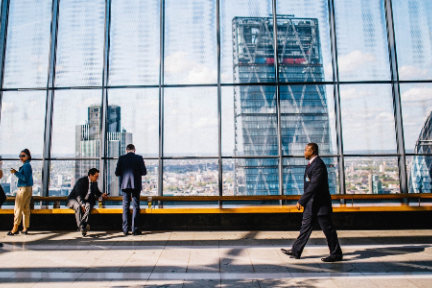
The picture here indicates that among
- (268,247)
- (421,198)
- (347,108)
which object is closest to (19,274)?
(268,247)

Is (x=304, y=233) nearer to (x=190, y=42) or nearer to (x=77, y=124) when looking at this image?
(x=190, y=42)

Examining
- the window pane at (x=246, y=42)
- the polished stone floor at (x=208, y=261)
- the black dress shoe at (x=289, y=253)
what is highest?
the window pane at (x=246, y=42)

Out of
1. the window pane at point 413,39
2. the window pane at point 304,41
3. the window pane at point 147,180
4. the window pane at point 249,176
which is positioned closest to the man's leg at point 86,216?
the window pane at point 147,180

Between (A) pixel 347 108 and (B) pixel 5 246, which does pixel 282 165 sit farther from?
(B) pixel 5 246

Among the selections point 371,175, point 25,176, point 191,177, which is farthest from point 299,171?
point 25,176

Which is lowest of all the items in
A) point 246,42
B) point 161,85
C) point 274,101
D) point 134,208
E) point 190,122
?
point 134,208

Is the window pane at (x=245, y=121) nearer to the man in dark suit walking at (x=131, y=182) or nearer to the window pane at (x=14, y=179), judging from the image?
the man in dark suit walking at (x=131, y=182)

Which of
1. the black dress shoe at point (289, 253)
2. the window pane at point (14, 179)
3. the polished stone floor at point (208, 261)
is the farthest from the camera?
the window pane at point (14, 179)

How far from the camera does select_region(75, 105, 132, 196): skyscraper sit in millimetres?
6121

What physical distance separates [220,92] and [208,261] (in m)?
3.60

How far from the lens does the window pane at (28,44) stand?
647 cm

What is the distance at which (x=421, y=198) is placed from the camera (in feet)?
18.9

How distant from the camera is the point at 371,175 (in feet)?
20.0

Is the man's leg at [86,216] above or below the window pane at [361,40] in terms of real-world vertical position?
below
